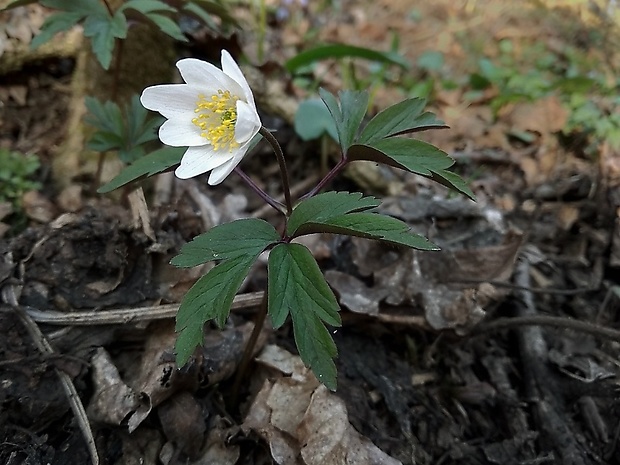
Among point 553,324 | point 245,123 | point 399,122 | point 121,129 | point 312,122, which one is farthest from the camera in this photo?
point 312,122

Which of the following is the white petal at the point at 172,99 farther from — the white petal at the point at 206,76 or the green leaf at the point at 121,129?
the green leaf at the point at 121,129

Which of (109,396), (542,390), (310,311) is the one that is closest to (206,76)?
(310,311)

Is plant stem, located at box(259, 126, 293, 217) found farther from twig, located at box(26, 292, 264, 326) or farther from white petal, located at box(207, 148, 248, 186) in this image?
twig, located at box(26, 292, 264, 326)

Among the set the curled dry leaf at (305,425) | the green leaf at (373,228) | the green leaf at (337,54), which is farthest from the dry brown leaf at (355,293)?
the green leaf at (337,54)

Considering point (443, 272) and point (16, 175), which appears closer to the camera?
point (443, 272)

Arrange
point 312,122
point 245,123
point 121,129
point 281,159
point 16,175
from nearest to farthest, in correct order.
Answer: point 245,123 → point 281,159 → point 121,129 → point 16,175 → point 312,122

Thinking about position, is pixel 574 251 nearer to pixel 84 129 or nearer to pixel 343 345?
pixel 343 345

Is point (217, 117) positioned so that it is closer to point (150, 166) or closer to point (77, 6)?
point (150, 166)
